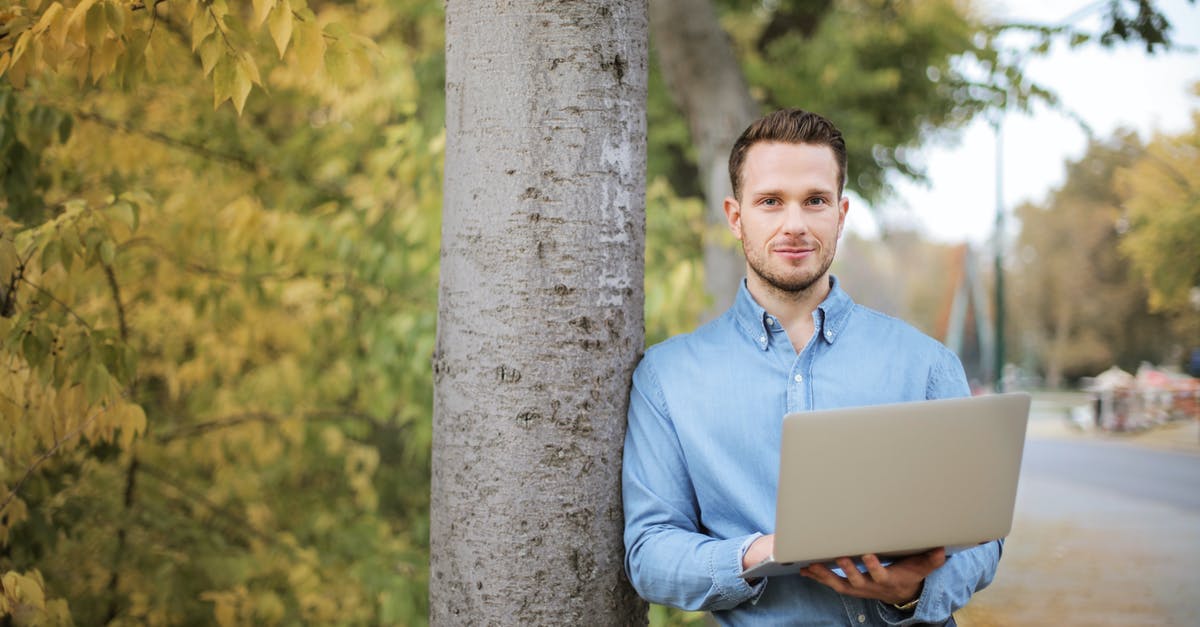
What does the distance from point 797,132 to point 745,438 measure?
2.02 ft

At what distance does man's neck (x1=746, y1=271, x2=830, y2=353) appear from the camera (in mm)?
1936

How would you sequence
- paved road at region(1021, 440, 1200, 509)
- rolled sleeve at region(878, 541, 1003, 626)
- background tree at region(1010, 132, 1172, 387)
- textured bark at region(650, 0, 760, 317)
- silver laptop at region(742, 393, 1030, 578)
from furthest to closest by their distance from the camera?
textured bark at region(650, 0, 760, 317), background tree at region(1010, 132, 1172, 387), paved road at region(1021, 440, 1200, 509), rolled sleeve at region(878, 541, 1003, 626), silver laptop at region(742, 393, 1030, 578)

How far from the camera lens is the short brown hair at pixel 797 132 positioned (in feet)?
6.25

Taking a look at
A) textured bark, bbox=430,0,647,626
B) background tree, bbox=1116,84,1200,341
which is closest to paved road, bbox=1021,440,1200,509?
background tree, bbox=1116,84,1200,341

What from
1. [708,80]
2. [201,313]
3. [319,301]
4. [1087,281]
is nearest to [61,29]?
[201,313]

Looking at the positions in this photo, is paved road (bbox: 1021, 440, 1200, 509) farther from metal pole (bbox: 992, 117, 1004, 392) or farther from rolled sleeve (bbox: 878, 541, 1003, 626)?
rolled sleeve (bbox: 878, 541, 1003, 626)

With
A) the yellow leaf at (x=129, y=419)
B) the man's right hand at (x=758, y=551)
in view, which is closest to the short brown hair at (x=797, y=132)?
the man's right hand at (x=758, y=551)

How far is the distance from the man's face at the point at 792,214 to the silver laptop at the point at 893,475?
1.55 ft

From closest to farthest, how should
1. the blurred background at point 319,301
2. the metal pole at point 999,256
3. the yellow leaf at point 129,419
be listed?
the blurred background at point 319,301 → the yellow leaf at point 129,419 → the metal pole at point 999,256

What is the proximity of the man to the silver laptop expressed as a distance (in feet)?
0.62

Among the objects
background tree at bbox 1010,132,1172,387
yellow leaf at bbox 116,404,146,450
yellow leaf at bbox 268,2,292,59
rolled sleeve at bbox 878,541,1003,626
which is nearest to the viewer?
rolled sleeve at bbox 878,541,1003,626

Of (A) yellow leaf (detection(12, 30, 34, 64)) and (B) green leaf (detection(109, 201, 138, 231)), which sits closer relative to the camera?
(A) yellow leaf (detection(12, 30, 34, 64))

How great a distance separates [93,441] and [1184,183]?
365 centimetres

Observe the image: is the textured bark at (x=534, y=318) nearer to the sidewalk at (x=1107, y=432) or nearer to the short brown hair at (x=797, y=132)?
the short brown hair at (x=797, y=132)
